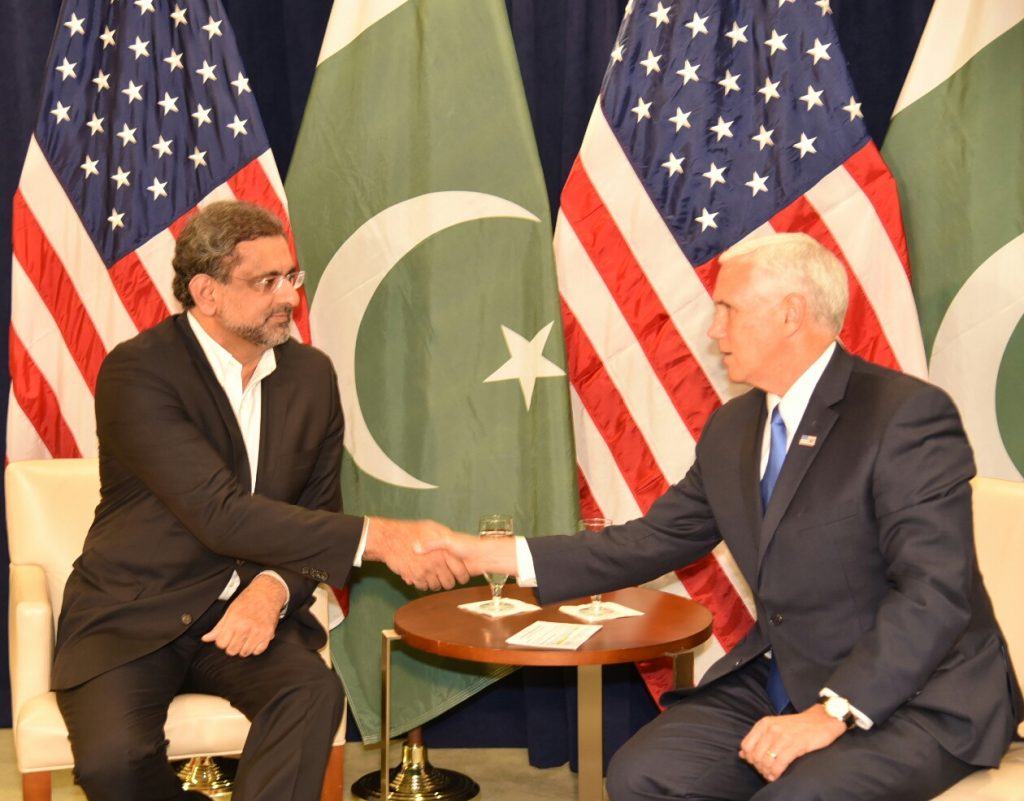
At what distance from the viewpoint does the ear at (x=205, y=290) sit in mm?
3648

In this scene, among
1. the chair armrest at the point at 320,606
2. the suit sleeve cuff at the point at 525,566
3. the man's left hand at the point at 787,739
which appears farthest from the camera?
the chair armrest at the point at 320,606

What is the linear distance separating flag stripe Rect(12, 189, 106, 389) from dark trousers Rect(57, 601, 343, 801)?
4.63 feet

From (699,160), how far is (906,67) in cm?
107

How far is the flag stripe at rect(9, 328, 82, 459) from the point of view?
447cm

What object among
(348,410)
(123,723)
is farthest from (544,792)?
(123,723)

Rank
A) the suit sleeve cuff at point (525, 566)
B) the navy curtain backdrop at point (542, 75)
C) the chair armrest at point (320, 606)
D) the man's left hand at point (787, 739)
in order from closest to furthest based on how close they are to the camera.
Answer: the man's left hand at point (787, 739) < the suit sleeve cuff at point (525, 566) < the chair armrest at point (320, 606) < the navy curtain backdrop at point (542, 75)

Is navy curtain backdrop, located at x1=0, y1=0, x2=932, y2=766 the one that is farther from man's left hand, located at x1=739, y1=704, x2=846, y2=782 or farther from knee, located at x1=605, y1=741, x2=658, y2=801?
man's left hand, located at x1=739, y1=704, x2=846, y2=782

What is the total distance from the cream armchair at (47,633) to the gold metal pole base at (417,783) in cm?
86

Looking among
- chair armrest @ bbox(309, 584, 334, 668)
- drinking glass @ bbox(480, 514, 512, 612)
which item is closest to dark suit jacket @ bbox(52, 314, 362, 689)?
chair armrest @ bbox(309, 584, 334, 668)

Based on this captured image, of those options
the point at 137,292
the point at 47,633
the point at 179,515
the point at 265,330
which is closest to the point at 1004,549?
the point at 265,330

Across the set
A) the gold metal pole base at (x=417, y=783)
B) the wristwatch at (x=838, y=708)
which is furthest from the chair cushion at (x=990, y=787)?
the gold metal pole base at (x=417, y=783)

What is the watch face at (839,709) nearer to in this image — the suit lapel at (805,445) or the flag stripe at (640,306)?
the suit lapel at (805,445)

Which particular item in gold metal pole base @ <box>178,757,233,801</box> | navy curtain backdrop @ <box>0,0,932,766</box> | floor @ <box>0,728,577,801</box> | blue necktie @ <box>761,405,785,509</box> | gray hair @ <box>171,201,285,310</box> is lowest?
floor @ <box>0,728,577,801</box>

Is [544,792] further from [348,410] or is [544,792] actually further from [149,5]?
[149,5]
